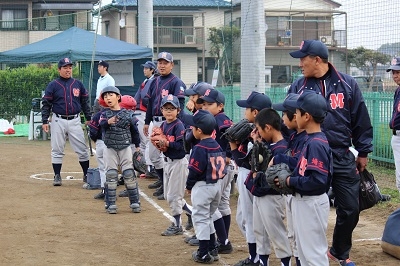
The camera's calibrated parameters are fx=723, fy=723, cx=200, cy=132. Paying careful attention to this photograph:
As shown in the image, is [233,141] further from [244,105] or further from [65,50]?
[65,50]

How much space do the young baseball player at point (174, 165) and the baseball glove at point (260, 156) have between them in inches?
87.1

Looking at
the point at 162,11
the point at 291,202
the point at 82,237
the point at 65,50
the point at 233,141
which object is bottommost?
the point at 82,237

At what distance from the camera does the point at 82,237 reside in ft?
26.1

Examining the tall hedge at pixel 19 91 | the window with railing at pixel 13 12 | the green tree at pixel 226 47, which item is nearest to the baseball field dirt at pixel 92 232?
the green tree at pixel 226 47

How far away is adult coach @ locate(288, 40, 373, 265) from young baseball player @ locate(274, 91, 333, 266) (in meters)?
0.85

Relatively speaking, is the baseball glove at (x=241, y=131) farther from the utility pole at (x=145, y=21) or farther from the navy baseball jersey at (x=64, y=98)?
the utility pole at (x=145, y=21)

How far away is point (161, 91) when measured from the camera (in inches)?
418

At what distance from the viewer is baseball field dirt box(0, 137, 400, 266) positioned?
6.93m

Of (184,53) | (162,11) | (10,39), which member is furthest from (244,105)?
(10,39)

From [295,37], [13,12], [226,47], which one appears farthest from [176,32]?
[13,12]

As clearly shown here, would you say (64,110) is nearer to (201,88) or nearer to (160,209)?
(160,209)

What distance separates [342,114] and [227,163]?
4.43 ft

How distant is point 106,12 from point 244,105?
2327 centimetres

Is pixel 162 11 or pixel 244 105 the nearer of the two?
pixel 244 105
